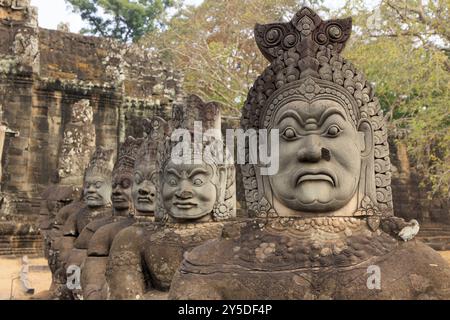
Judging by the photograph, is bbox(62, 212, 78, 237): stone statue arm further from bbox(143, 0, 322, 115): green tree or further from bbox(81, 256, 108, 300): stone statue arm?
bbox(143, 0, 322, 115): green tree

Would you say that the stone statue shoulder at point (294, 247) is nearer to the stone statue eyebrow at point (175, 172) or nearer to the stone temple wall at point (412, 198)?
the stone statue eyebrow at point (175, 172)

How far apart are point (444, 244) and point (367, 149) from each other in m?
13.6

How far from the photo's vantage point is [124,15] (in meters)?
26.4

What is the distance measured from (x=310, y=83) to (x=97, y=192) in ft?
12.9

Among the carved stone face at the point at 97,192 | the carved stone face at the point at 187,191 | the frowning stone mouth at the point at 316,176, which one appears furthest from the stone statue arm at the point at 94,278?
the frowning stone mouth at the point at 316,176

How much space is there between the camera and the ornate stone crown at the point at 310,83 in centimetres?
231

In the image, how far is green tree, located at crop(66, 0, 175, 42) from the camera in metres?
26.0

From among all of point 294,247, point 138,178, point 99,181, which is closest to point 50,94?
point 99,181

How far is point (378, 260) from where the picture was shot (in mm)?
2064

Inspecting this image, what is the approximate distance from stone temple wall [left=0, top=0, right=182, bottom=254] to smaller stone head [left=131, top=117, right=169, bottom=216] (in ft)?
26.9

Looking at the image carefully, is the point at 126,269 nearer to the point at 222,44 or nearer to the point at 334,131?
the point at 334,131

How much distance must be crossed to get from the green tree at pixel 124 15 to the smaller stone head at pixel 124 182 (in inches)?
899

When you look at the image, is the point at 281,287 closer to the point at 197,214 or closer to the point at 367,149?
the point at 367,149
